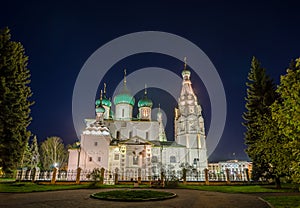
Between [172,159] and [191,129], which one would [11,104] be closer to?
[172,159]

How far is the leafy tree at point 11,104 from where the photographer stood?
1290 centimetres

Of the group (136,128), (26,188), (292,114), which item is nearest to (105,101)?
(136,128)

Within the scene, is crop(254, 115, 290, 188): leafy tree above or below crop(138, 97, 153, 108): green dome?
below

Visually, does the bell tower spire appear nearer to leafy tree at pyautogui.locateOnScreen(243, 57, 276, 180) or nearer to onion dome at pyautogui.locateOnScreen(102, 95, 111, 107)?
onion dome at pyautogui.locateOnScreen(102, 95, 111, 107)

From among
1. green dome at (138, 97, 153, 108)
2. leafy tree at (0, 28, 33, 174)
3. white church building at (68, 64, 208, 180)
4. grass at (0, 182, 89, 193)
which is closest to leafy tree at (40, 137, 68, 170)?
white church building at (68, 64, 208, 180)

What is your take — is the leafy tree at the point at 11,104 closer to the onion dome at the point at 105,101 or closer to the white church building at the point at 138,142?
the white church building at the point at 138,142

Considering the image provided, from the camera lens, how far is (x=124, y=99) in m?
49.8

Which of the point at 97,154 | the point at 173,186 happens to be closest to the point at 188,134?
the point at 97,154

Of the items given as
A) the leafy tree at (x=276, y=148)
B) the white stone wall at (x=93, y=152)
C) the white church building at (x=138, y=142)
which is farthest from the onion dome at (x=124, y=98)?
the leafy tree at (x=276, y=148)

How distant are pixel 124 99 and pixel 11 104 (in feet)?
120

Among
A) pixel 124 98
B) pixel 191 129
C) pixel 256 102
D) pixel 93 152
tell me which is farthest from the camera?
pixel 124 98

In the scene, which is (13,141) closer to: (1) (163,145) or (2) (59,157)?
(1) (163,145)

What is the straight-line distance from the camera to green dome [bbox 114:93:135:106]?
1955 inches

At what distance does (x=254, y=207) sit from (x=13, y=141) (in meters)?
13.6
